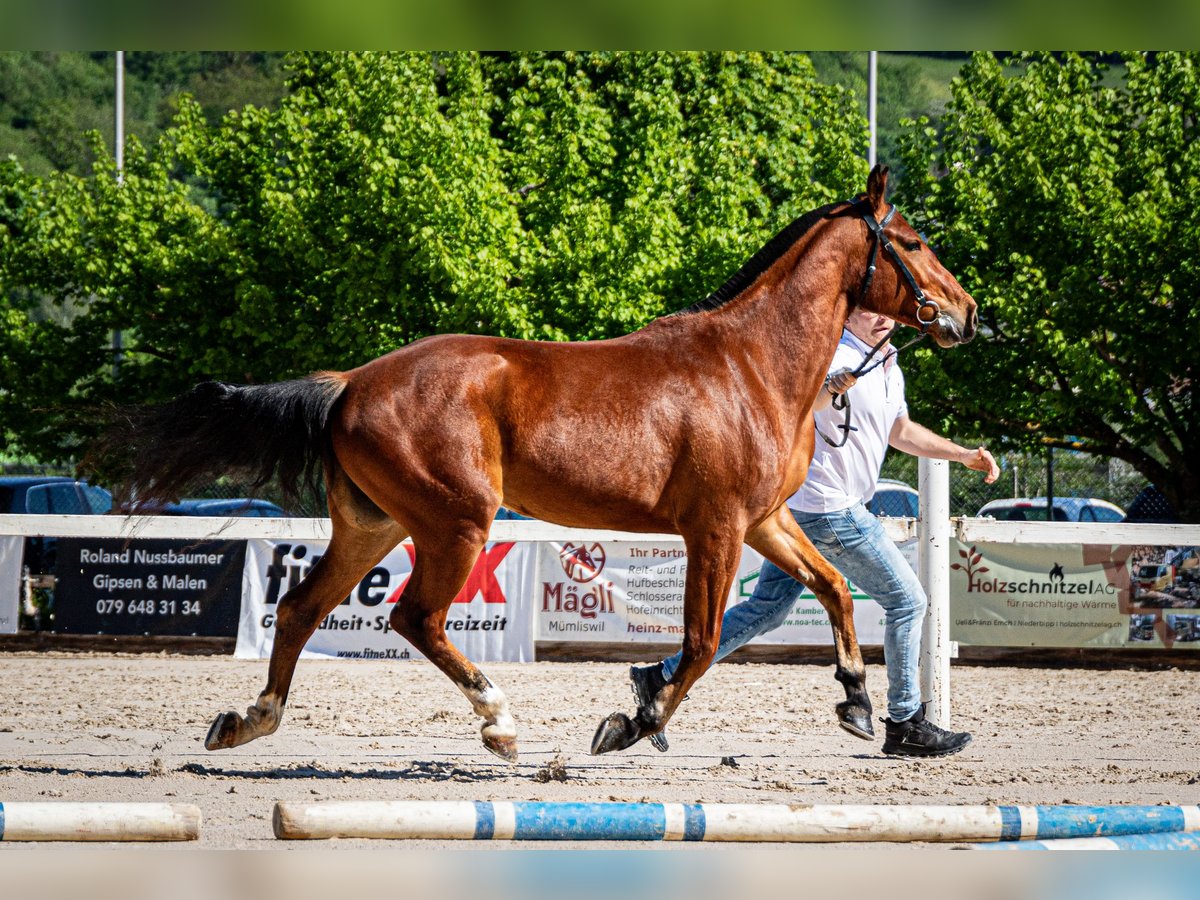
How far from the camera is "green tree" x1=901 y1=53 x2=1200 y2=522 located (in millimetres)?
14781

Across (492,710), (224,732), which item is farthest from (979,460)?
(224,732)

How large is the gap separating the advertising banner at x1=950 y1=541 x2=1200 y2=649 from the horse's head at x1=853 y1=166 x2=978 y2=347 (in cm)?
626

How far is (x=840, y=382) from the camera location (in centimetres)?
570

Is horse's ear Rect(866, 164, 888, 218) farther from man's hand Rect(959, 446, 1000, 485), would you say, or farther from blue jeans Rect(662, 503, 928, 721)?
blue jeans Rect(662, 503, 928, 721)

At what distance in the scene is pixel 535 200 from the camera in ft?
59.2

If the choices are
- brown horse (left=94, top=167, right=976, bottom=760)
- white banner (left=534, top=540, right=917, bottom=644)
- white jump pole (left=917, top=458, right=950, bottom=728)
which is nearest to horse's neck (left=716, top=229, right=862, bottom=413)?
brown horse (left=94, top=167, right=976, bottom=760)

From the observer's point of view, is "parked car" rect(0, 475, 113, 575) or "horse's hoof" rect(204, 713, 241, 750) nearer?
"horse's hoof" rect(204, 713, 241, 750)

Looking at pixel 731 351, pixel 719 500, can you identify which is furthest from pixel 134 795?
pixel 731 351

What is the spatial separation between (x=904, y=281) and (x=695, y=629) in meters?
1.76

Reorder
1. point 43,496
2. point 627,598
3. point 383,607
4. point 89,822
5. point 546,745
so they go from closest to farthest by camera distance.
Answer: point 89,822 → point 546,745 → point 383,607 → point 627,598 → point 43,496

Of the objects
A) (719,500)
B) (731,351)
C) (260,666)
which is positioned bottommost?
(260,666)

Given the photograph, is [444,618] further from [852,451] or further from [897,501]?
[897,501]
